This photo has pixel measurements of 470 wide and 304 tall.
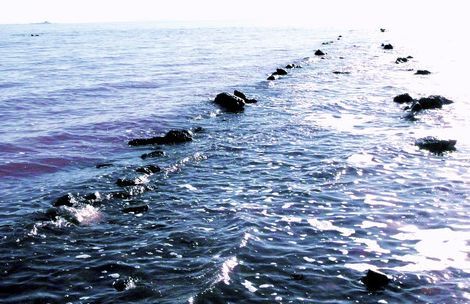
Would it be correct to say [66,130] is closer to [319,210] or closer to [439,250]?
[319,210]

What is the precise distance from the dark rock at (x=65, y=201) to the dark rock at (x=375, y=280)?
9996 mm

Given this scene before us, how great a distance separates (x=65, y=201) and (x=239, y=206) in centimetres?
603

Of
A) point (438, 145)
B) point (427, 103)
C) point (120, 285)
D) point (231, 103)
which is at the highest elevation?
point (427, 103)

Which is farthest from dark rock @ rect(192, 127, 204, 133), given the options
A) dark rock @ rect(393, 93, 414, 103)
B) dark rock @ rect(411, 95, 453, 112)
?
dark rock @ rect(393, 93, 414, 103)

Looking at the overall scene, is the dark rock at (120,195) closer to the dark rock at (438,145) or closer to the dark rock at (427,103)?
the dark rock at (438,145)

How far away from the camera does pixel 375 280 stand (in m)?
10.8

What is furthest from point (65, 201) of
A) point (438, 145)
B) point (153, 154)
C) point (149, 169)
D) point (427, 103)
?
point (427, 103)

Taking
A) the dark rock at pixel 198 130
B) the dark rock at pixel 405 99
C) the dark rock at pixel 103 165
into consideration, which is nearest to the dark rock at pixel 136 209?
the dark rock at pixel 103 165

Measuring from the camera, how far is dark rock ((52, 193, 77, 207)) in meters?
15.7

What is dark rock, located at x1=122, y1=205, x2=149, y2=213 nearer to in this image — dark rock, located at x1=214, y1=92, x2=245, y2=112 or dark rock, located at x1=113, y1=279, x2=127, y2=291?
dark rock, located at x1=113, y1=279, x2=127, y2=291

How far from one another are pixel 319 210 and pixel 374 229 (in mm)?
2034

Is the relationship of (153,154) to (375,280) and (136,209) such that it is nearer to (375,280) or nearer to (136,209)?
(136,209)

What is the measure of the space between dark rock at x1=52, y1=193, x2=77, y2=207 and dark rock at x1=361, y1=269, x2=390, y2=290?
9996 millimetres

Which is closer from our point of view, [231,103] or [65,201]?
[65,201]
